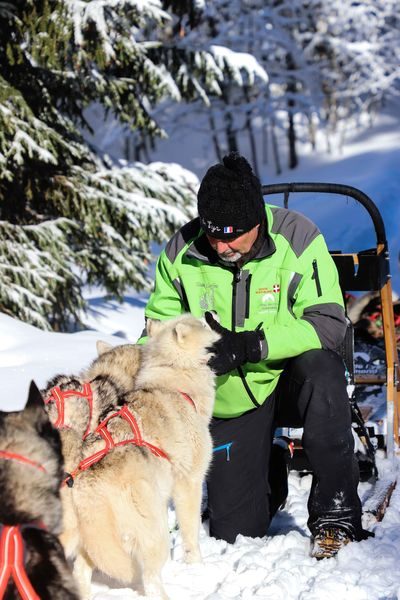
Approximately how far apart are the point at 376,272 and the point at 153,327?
161cm

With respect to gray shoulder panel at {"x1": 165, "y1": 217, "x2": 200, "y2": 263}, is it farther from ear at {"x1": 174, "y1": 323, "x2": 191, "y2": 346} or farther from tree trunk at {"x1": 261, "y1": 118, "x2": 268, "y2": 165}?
tree trunk at {"x1": 261, "y1": 118, "x2": 268, "y2": 165}

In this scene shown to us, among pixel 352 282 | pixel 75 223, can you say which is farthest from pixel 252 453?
pixel 75 223

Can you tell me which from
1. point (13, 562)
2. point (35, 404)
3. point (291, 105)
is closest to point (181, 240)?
point (35, 404)

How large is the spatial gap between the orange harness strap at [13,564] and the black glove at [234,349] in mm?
1459

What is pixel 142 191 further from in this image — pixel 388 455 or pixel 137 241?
pixel 388 455

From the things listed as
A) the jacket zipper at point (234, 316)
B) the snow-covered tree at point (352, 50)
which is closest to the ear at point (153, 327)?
the jacket zipper at point (234, 316)

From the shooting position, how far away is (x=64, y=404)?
9.10ft

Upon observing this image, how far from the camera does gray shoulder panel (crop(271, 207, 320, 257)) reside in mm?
3525

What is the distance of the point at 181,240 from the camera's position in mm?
3764

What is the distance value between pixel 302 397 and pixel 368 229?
13674 mm

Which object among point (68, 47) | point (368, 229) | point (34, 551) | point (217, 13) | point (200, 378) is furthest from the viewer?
point (217, 13)

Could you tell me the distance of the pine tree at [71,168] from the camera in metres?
6.98

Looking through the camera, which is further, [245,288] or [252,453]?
[252,453]

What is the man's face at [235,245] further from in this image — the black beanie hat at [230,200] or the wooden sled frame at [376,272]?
the wooden sled frame at [376,272]
